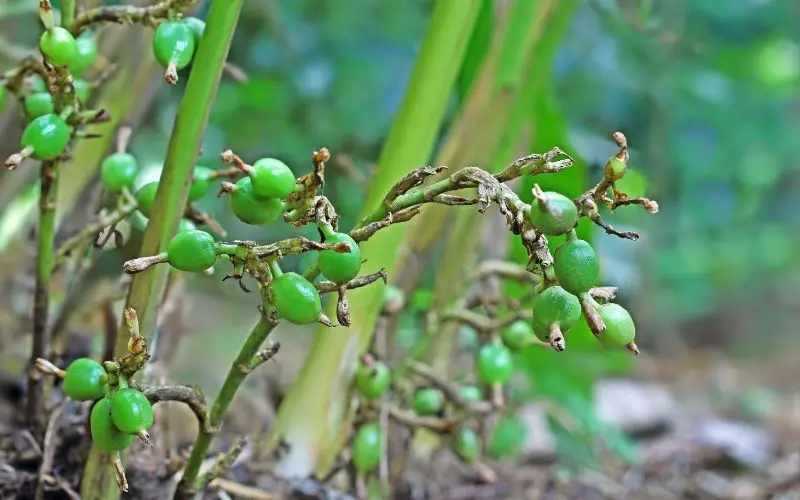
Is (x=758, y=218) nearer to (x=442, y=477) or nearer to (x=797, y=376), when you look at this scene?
(x=797, y=376)

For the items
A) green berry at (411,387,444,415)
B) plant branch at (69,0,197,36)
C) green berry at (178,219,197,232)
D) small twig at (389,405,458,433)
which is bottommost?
small twig at (389,405,458,433)

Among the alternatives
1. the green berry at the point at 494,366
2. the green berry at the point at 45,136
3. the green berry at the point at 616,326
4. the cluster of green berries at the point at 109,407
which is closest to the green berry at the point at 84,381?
the cluster of green berries at the point at 109,407

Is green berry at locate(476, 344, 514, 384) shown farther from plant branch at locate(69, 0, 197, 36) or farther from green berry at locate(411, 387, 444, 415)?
plant branch at locate(69, 0, 197, 36)

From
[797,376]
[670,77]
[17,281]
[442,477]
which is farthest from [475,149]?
[797,376]

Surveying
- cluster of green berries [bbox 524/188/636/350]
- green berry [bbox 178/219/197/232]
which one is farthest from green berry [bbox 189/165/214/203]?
cluster of green berries [bbox 524/188/636/350]

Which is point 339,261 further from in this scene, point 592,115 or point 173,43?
point 592,115

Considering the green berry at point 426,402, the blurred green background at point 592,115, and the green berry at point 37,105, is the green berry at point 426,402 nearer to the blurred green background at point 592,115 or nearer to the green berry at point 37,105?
the blurred green background at point 592,115
